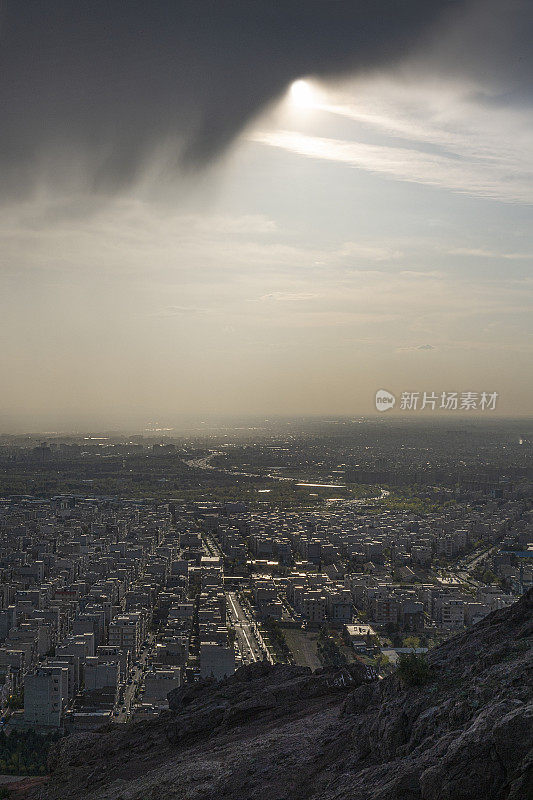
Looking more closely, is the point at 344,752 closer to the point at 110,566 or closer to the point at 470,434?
the point at 110,566

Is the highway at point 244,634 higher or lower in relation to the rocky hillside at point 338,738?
lower

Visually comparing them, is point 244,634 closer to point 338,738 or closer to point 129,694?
point 129,694

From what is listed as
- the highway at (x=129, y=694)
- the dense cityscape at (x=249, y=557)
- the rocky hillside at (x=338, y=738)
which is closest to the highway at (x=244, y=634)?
the dense cityscape at (x=249, y=557)

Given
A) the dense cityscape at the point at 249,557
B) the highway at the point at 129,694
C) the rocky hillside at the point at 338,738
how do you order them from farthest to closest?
the dense cityscape at the point at 249,557
the highway at the point at 129,694
the rocky hillside at the point at 338,738

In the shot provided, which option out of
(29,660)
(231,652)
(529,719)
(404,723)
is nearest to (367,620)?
(231,652)

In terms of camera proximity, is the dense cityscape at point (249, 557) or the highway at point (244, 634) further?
the highway at point (244, 634)

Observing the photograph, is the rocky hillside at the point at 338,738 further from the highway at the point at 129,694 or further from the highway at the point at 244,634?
the highway at the point at 244,634

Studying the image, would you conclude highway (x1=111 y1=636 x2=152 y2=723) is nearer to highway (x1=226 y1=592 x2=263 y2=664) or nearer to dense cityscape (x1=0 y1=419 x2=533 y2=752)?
dense cityscape (x1=0 y1=419 x2=533 y2=752)

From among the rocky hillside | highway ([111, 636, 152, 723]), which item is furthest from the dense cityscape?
the rocky hillside

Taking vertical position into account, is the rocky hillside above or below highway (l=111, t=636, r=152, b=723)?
above

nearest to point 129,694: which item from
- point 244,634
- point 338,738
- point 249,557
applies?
point 244,634
